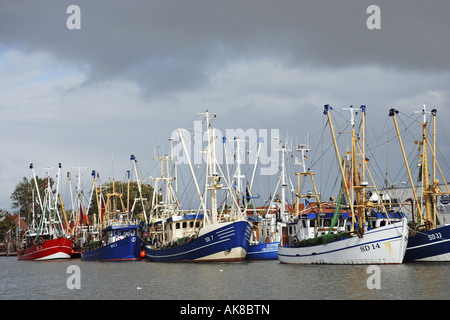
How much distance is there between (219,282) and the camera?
48.5 meters

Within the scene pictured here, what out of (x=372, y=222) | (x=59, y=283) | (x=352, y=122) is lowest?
(x=59, y=283)

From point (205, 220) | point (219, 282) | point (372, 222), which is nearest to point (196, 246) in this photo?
point (205, 220)

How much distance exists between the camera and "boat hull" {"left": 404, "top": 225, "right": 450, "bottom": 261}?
57.1 metres

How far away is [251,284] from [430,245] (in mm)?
20442

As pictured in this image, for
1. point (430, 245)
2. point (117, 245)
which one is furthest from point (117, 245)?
point (430, 245)

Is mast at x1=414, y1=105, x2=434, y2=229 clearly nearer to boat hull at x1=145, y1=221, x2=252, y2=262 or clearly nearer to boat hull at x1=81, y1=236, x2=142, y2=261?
boat hull at x1=145, y1=221, x2=252, y2=262

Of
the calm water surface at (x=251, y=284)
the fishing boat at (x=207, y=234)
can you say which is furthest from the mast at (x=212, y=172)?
the calm water surface at (x=251, y=284)

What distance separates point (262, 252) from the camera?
79938mm

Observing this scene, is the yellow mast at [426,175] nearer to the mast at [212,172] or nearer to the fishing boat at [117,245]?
the mast at [212,172]

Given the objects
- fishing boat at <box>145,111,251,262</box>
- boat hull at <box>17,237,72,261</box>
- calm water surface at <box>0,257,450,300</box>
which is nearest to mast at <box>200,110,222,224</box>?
fishing boat at <box>145,111,251,262</box>

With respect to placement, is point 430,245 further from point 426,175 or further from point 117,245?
point 117,245

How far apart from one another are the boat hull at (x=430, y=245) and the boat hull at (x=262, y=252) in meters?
22.5
